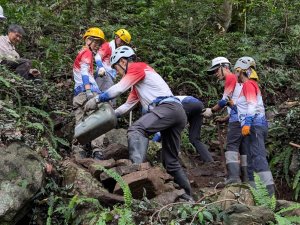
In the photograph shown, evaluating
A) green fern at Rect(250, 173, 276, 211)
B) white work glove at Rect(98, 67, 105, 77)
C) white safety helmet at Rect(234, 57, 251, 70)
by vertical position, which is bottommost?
green fern at Rect(250, 173, 276, 211)

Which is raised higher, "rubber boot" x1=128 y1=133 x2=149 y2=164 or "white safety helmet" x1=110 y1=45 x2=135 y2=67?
"white safety helmet" x1=110 y1=45 x2=135 y2=67

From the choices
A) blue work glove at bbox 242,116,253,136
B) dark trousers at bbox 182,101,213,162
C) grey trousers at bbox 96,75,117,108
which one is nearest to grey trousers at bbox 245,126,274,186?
blue work glove at bbox 242,116,253,136

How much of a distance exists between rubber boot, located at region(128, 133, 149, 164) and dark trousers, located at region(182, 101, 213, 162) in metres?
2.36

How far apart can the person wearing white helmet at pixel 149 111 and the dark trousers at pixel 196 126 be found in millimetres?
1966

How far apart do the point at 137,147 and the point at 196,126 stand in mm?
2768

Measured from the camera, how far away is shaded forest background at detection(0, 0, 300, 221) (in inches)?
493

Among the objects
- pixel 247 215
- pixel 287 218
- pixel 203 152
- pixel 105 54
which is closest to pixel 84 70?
pixel 105 54

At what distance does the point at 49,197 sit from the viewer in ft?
20.8

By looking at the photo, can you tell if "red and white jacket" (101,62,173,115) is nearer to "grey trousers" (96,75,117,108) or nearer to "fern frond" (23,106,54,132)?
"fern frond" (23,106,54,132)

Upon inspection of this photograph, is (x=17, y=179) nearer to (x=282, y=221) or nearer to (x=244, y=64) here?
(x=282, y=221)

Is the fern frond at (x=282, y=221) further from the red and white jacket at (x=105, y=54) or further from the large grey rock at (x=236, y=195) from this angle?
the red and white jacket at (x=105, y=54)

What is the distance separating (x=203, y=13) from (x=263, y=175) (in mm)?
7864

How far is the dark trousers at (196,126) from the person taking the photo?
9.52 metres

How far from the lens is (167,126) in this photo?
24.1 ft
